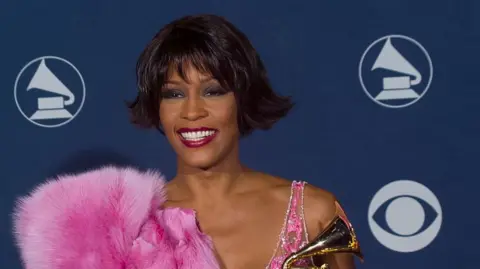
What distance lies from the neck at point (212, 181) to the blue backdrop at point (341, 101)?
0.97ft

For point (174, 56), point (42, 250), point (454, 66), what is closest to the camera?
point (42, 250)

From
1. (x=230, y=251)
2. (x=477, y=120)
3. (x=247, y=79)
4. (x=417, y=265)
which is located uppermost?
(x=247, y=79)

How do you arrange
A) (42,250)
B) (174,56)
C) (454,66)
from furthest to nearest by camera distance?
(454,66) → (174,56) → (42,250)

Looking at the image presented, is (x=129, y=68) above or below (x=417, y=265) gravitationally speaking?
above

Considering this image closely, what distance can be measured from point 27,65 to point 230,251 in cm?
60

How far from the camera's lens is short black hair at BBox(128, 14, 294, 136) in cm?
127

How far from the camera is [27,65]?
167 cm

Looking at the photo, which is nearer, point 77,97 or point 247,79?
point 247,79

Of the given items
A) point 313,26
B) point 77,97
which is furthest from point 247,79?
point 77,97

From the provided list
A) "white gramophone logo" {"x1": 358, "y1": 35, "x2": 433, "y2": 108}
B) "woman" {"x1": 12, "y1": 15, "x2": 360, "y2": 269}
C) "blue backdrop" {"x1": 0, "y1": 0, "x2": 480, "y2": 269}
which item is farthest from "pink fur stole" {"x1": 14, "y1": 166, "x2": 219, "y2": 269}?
"white gramophone logo" {"x1": 358, "y1": 35, "x2": 433, "y2": 108}

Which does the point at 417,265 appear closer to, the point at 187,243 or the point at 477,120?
the point at 477,120

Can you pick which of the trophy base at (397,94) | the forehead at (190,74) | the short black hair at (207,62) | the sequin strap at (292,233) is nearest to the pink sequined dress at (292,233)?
the sequin strap at (292,233)

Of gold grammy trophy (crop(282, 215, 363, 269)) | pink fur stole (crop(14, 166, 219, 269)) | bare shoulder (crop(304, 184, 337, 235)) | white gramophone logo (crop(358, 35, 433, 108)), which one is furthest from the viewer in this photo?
white gramophone logo (crop(358, 35, 433, 108))

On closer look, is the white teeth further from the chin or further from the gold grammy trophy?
the gold grammy trophy
